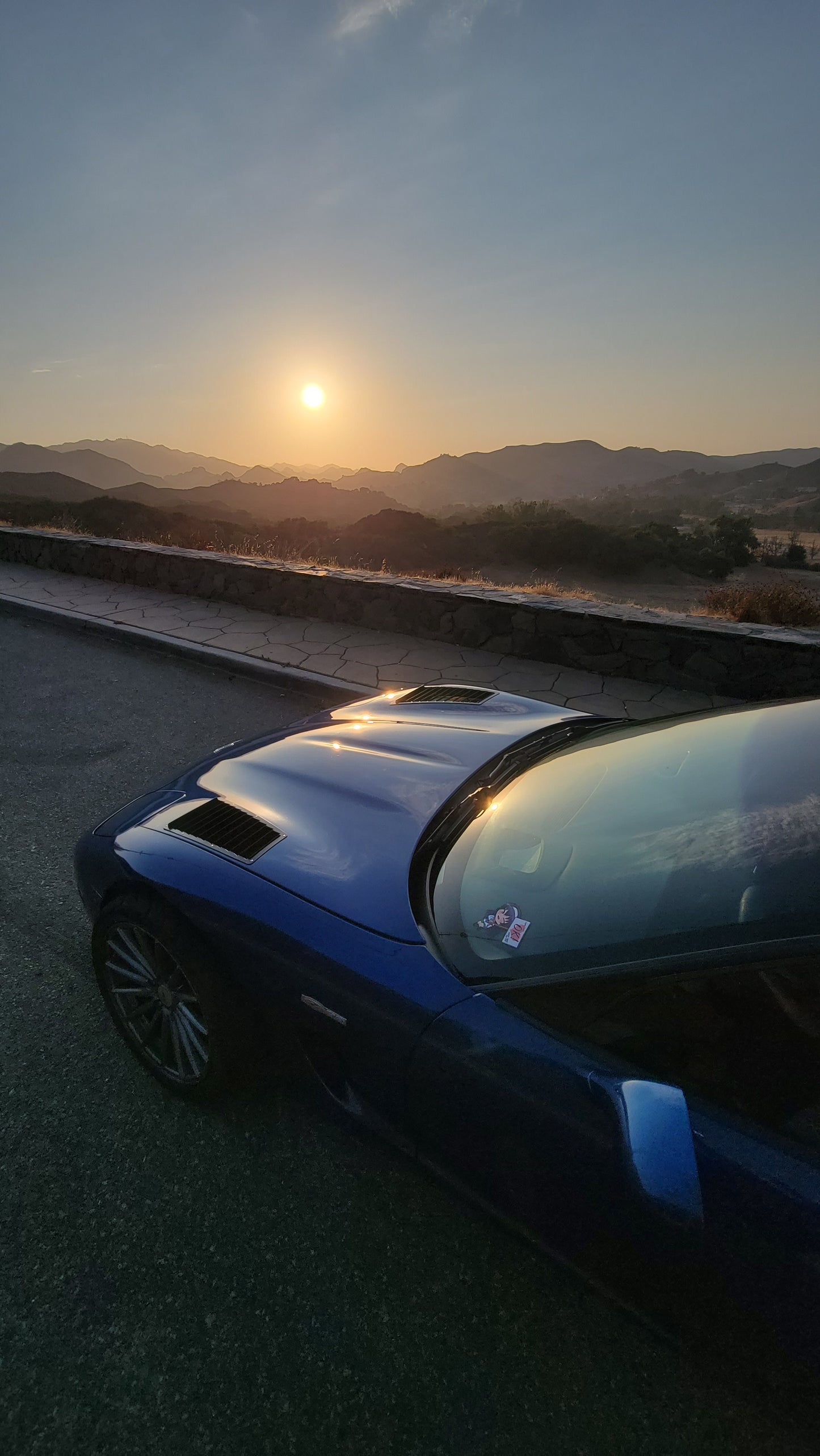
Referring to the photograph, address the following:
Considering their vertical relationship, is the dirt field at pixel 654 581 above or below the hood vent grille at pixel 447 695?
above

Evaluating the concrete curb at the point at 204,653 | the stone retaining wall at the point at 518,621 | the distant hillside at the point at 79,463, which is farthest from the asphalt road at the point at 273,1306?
the distant hillside at the point at 79,463

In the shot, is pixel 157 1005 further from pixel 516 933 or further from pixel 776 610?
pixel 776 610

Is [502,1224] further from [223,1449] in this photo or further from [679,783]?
[679,783]

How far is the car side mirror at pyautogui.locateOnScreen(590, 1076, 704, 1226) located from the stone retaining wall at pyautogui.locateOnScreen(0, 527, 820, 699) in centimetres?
460

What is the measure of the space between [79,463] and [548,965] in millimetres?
206337

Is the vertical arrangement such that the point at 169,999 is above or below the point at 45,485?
below

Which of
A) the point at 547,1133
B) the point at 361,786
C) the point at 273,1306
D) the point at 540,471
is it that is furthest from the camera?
the point at 540,471

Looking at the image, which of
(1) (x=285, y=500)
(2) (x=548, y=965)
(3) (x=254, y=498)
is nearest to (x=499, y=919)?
(2) (x=548, y=965)

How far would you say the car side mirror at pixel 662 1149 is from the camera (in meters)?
1.09

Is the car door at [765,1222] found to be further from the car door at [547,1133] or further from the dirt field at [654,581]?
the dirt field at [654,581]

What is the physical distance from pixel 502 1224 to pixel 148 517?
35.1m

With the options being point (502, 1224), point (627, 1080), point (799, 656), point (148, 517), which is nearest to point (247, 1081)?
point (502, 1224)

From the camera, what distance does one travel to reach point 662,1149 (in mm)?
1102

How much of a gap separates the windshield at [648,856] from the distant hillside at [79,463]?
18521 cm
